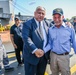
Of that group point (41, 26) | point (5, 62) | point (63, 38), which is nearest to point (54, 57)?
point (63, 38)

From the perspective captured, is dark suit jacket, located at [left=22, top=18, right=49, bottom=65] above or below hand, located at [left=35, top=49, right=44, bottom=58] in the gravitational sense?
above

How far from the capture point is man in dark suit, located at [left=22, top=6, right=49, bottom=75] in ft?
10.7

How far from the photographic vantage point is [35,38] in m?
3.32

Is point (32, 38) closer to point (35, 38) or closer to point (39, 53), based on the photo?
point (35, 38)

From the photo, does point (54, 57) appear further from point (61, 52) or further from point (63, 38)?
point (63, 38)

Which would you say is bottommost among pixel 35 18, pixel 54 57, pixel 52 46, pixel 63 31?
pixel 54 57

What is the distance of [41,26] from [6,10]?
1592 inches

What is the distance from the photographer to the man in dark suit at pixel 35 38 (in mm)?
3275

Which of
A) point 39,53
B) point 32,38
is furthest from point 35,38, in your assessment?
point 39,53

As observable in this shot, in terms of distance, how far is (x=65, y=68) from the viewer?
11.1ft

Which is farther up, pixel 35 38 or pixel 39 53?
pixel 35 38

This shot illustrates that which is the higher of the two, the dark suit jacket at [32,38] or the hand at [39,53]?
the dark suit jacket at [32,38]

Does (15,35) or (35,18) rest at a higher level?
(35,18)

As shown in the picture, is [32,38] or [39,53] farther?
[32,38]
